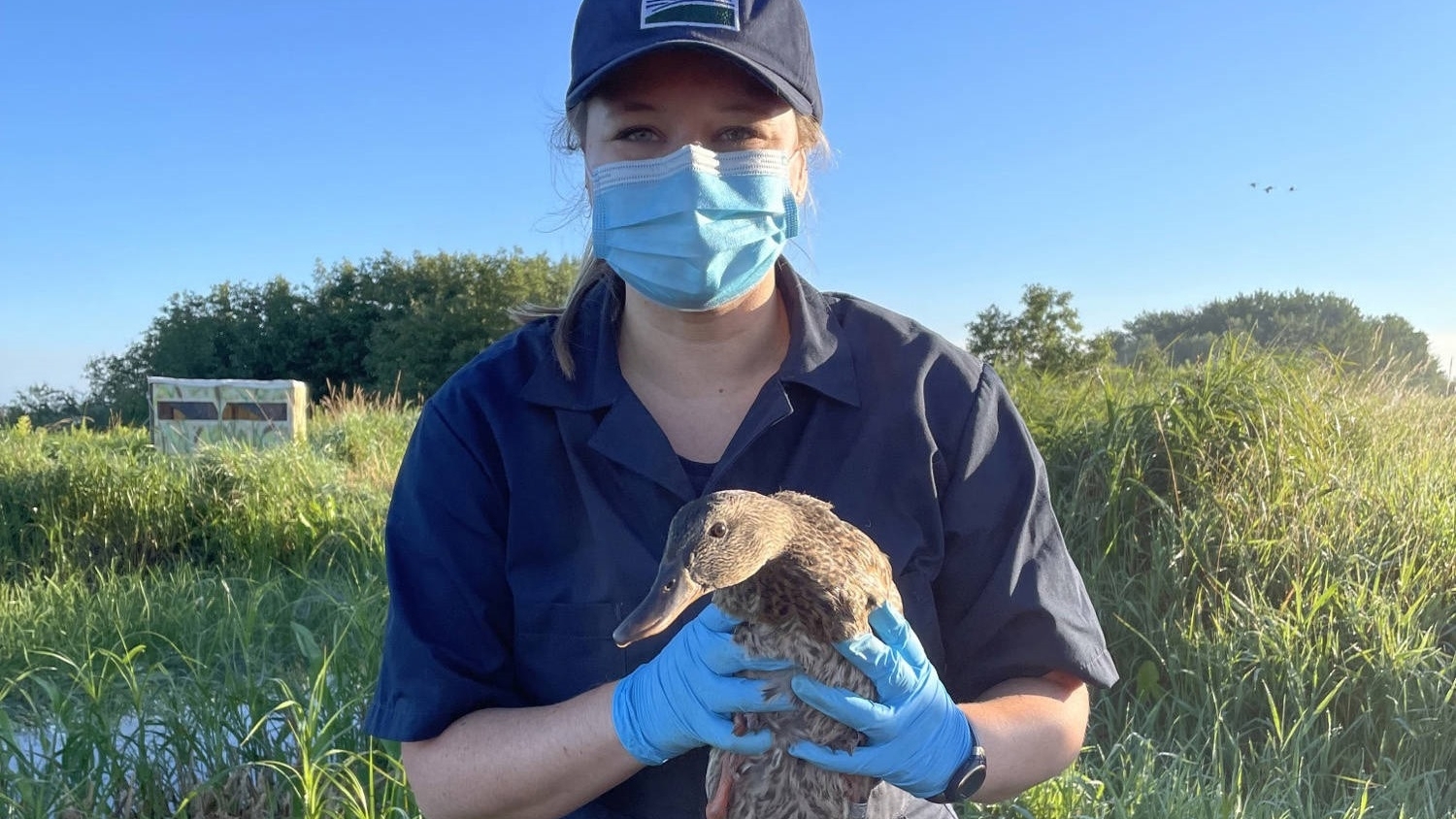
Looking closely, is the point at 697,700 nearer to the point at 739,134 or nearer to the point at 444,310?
the point at 739,134

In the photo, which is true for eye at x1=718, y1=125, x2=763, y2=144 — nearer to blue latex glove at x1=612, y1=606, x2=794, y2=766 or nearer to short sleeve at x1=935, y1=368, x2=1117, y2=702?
short sleeve at x1=935, y1=368, x2=1117, y2=702

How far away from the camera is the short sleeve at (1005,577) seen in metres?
2.09

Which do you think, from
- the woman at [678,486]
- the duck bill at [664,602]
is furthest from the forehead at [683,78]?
the duck bill at [664,602]

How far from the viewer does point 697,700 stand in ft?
5.93

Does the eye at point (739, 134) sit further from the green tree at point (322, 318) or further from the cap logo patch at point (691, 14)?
the green tree at point (322, 318)

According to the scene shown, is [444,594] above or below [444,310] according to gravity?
above

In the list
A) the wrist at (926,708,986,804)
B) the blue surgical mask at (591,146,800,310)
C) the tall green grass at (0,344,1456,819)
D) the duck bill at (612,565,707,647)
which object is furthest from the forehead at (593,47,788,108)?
the tall green grass at (0,344,1456,819)

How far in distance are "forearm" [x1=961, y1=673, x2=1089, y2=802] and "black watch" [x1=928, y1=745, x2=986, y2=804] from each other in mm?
29

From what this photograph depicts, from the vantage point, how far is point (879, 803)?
6.59ft

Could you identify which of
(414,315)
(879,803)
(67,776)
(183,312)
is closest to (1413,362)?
(879,803)

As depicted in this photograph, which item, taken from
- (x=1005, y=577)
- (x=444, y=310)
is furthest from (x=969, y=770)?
(x=444, y=310)

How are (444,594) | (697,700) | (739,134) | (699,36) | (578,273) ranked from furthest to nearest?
(578,273), (739,134), (444,594), (699,36), (697,700)

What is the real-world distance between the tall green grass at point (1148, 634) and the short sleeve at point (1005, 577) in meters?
1.22

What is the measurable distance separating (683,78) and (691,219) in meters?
0.31
